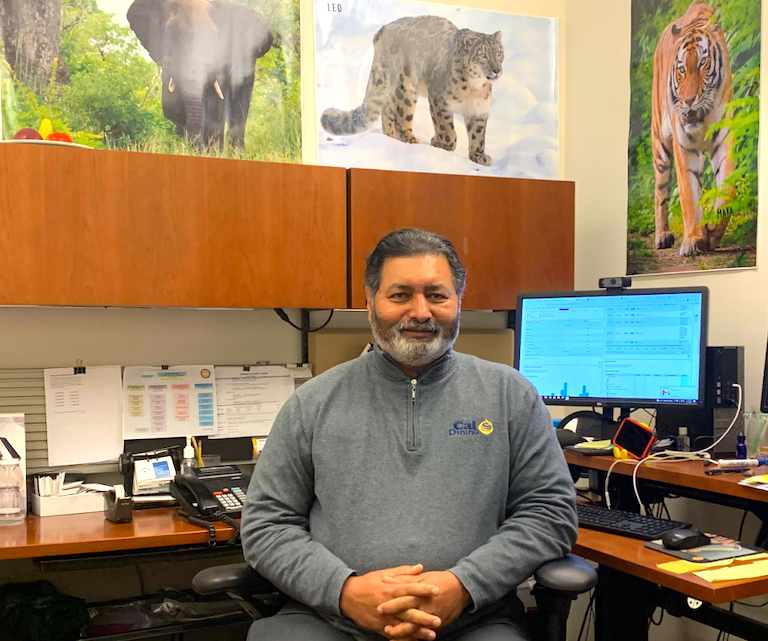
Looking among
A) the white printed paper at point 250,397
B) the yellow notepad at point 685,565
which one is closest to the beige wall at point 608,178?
the yellow notepad at point 685,565

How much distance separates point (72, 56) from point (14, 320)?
0.85m

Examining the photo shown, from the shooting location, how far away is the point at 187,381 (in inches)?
97.0

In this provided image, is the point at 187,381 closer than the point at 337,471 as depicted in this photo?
No

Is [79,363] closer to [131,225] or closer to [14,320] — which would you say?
[14,320]

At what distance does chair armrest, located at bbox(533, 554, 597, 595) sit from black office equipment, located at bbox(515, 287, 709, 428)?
0.76 m

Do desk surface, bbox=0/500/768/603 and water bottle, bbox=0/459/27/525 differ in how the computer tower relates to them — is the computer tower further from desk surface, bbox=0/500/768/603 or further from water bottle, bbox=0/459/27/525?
water bottle, bbox=0/459/27/525

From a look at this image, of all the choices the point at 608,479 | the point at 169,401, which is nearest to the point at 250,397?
the point at 169,401

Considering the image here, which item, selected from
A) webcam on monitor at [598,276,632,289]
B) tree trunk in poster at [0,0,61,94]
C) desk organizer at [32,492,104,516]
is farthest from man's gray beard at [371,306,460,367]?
tree trunk in poster at [0,0,61,94]

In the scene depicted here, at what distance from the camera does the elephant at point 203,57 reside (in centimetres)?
248

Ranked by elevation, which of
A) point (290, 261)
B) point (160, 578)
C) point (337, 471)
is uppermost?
point (290, 261)

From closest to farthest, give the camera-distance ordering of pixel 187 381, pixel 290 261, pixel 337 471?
1. pixel 337 471
2. pixel 290 261
3. pixel 187 381

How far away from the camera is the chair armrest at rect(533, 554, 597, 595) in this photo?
4.67 ft

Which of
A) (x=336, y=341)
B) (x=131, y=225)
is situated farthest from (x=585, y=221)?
(x=131, y=225)

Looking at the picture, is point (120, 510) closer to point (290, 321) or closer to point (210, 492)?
point (210, 492)
